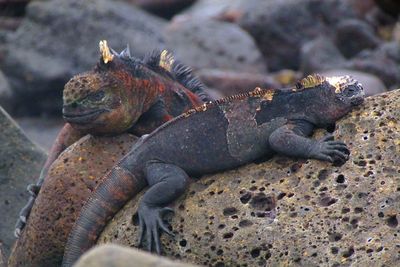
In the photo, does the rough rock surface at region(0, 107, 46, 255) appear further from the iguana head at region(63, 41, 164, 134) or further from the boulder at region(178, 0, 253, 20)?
the boulder at region(178, 0, 253, 20)

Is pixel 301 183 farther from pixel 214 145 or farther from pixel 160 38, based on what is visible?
pixel 160 38

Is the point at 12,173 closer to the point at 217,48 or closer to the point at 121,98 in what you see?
the point at 121,98

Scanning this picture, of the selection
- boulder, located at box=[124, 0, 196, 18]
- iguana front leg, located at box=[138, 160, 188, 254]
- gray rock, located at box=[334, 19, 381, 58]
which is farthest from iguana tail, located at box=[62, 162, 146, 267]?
boulder, located at box=[124, 0, 196, 18]

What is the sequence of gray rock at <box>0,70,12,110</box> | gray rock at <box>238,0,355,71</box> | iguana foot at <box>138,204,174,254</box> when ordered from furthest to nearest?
gray rock at <box>238,0,355,71</box> → gray rock at <box>0,70,12,110</box> → iguana foot at <box>138,204,174,254</box>

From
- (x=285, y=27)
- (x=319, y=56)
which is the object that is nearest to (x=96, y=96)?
(x=319, y=56)

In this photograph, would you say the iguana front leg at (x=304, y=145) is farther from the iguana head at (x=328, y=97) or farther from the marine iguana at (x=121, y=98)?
the marine iguana at (x=121, y=98)
